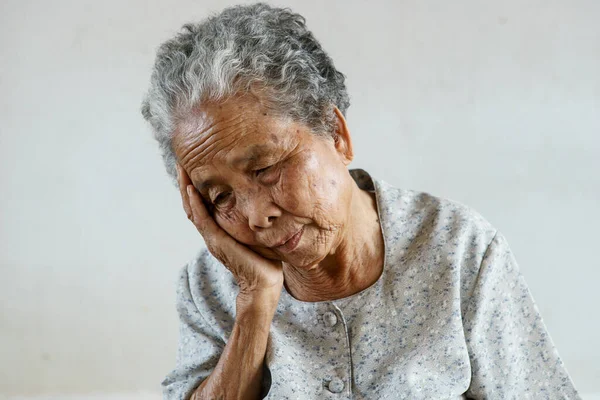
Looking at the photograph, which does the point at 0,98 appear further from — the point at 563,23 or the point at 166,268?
the point at 563,23

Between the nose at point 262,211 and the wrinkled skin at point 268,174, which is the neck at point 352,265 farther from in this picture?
the nose at point 262,211

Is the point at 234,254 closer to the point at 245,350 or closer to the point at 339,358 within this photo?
the point at 245,350

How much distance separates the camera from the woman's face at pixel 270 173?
139cm

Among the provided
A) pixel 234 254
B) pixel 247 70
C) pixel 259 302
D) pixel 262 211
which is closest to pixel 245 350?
pixel 259 302

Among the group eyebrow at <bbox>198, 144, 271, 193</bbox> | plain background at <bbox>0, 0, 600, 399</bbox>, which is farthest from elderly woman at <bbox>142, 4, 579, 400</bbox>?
plain background at <bbox>0, 0, 600, 399</bbox>

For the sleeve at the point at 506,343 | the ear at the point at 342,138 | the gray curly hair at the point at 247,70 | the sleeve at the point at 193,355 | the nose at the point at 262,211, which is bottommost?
the sleeve at the point at 506,343

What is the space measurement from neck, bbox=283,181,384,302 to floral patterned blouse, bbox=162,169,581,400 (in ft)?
0.08

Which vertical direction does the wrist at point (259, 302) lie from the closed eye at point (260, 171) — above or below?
below

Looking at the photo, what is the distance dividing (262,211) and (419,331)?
44 centimetres

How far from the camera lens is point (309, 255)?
58.8 inches

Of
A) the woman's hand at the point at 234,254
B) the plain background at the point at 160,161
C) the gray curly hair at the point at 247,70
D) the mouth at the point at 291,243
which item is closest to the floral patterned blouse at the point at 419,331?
the woman's hand at the point at 234,254

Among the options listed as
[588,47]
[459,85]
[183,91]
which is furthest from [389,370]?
[588,47]

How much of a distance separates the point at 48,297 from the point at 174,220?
0.57 metres

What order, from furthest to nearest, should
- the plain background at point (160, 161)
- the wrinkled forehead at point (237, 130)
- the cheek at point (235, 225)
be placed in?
the plain background at point (160, 161)
the cheek at point (235, 225)
the wrinkled forehead at point (237, 130)
